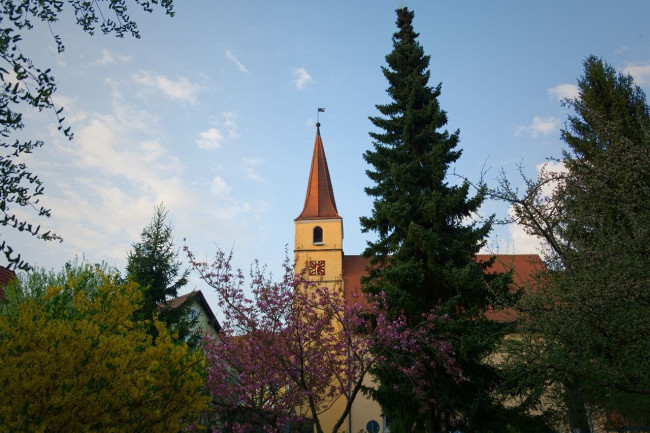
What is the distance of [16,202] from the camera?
13.5 feet

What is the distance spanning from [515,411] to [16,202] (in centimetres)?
1115

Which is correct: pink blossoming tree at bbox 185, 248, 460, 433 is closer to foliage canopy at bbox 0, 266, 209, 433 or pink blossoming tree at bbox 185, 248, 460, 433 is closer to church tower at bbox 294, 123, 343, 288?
foliage canopy at bbox 0, 266, 209, 433

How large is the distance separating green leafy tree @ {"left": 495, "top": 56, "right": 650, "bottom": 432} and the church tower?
17.2m

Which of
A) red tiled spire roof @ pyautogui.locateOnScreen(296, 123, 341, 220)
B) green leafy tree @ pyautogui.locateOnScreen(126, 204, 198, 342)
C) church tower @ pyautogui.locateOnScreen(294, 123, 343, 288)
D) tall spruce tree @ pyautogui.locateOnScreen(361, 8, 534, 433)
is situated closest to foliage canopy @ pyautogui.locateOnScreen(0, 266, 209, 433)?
tall spruce tree @ pyautogui.locateOnScreen(361, 8, 534, 433)

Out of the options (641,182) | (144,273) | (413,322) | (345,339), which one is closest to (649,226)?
(641,182)

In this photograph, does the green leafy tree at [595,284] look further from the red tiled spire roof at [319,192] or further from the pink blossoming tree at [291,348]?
the red tiled spire roof at [319,192]

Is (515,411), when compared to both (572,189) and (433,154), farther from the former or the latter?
(433,154)

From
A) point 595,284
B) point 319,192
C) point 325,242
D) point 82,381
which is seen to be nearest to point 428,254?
point 595,284

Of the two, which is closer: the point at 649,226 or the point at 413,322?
the point at 649,226

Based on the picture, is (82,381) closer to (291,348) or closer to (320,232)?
(291,348)

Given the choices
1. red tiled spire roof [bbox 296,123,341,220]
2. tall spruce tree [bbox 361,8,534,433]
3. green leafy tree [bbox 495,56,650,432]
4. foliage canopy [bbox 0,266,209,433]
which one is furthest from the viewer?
red tiled spire roof [bbox 296,123,341,220]

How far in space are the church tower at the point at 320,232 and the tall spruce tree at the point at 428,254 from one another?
13.8 meters

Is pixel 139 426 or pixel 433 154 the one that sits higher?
pixel 433 154

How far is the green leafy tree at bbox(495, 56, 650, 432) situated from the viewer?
6.81 m
